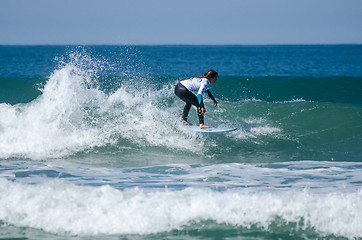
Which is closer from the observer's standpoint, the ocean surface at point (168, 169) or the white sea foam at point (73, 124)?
the ocean surface at point (168, 169)

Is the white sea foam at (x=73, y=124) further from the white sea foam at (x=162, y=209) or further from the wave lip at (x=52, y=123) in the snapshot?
the white sea foam at (x=162, y=209)

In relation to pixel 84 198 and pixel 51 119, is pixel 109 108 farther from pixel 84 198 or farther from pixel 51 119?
pixel 84 198

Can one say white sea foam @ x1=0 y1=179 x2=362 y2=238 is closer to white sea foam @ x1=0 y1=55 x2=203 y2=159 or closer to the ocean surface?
the ocean surface

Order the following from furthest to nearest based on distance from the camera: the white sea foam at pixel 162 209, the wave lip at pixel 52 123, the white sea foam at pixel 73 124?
the white sea foam at pixel 73 124 → the wave lip at pixel 52 123 → the white sea foam at pixel 162 209

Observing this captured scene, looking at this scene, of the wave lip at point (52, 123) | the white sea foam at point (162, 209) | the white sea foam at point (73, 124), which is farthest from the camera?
the white sea foam at point (73, 124)

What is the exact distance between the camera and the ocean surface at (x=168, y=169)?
4598 mm

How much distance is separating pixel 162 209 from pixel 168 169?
2.27 metres

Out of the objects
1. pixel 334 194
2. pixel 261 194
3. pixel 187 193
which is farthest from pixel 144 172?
pixel 334 194

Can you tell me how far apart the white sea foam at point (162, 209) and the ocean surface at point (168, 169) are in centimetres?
1

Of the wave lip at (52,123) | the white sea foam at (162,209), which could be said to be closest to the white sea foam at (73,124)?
the wave lip at (52,123)

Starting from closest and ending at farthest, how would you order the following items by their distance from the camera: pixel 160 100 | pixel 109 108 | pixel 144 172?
pixel 144 172 < pixel 109 108 < pixel 160 100

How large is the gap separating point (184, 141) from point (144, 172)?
2494mm

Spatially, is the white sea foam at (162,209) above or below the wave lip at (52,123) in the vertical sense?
below

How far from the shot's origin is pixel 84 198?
495cm
